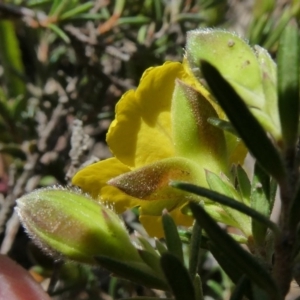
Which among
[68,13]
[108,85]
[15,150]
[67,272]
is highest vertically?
[68,13]

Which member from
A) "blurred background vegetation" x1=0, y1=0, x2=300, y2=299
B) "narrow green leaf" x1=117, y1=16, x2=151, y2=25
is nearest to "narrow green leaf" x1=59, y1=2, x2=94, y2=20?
"blurred background vegetation" x1=0, y1=0, x2=300, y2=299

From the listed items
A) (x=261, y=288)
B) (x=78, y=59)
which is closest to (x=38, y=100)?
(x=78, y=59)

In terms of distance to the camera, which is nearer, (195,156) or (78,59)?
(195,156)

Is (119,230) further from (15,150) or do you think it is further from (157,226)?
(15,150)

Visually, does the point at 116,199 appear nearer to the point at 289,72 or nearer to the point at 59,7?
the point at 289,72

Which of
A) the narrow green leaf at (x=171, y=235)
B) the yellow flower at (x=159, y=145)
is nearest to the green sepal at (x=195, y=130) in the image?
the yellow flower at (x=159, y=145)

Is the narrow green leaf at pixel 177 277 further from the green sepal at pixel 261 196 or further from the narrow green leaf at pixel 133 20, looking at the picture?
the narrow green leaf at pixel 133 20

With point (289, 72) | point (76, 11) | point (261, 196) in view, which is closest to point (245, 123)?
point (289, 72)
